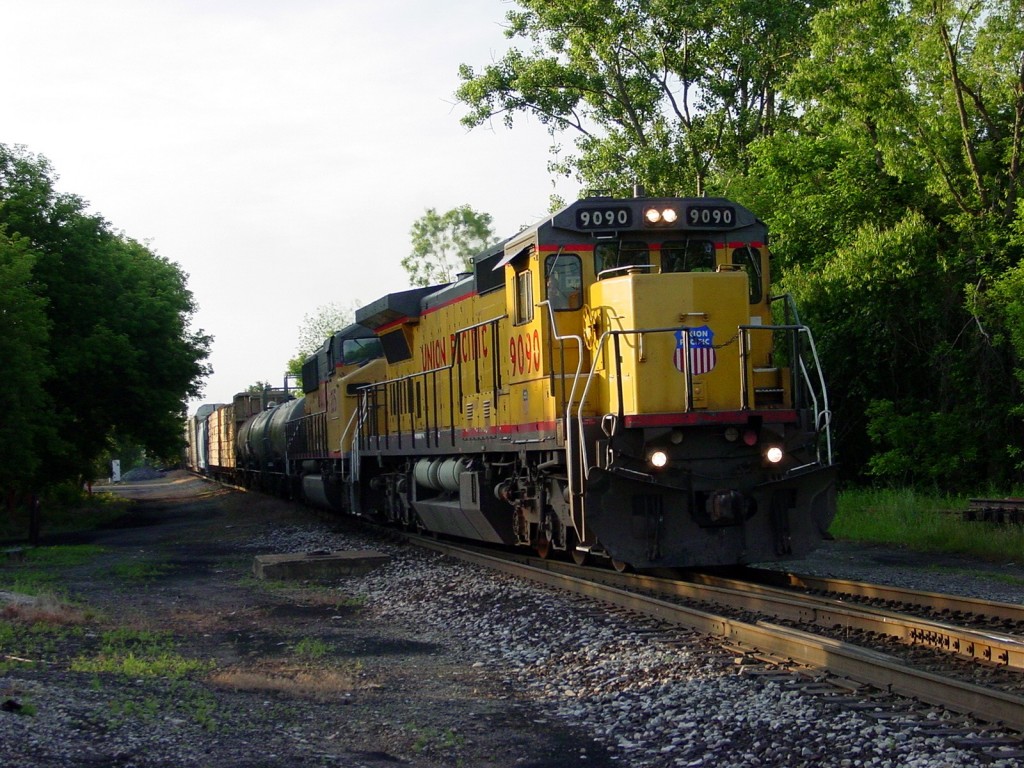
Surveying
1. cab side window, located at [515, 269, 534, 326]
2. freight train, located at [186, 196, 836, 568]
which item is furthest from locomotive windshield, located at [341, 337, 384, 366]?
cab side window, located at [515, 269, 534, 326]

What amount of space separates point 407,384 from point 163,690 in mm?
9646

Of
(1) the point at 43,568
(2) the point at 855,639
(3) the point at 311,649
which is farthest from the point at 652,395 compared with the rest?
(1) the point at 43,568

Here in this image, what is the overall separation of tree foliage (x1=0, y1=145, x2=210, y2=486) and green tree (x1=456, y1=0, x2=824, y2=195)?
11187 millimetres

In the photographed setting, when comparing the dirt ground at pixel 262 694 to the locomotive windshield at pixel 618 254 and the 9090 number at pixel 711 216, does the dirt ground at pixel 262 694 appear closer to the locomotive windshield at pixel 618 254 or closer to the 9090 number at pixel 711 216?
the locomotive windshield at pixel 618 254

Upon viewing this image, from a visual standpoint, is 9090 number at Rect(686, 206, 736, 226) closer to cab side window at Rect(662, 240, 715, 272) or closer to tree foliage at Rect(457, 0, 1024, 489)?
cab side window at Rect(662, 240, 715, 272)

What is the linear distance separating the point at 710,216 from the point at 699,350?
146 cm

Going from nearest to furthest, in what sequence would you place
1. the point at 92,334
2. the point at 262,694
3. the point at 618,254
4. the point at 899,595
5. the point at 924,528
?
the point at 262,694 < the point at 899,595 < the point at 618,254 < the point at 924,528 < the point at 92,334

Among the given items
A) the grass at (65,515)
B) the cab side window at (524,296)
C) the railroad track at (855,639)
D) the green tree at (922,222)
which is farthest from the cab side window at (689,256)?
the grass at (65,515)

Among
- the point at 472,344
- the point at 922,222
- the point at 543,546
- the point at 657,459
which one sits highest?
the point at 922,222

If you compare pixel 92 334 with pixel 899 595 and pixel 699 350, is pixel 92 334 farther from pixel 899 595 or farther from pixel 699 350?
pixel 899 595

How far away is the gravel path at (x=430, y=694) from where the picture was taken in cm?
505

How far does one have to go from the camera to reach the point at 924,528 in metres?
14.2

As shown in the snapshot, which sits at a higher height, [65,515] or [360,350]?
[360,350]

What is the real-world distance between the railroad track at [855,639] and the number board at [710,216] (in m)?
3.33
